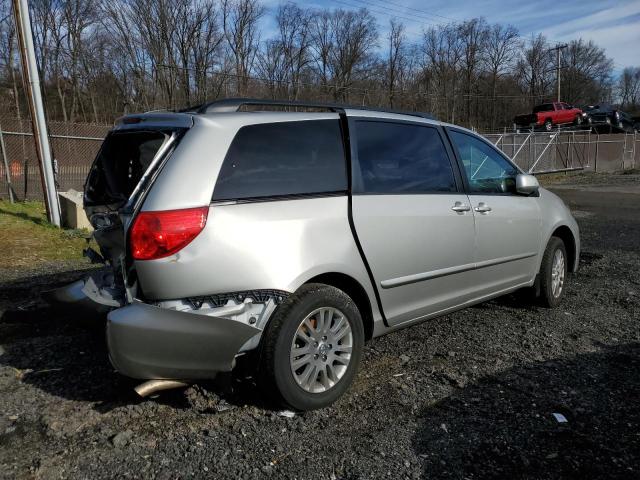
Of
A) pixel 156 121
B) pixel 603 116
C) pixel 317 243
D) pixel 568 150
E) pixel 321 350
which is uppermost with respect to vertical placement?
pixel 603 116

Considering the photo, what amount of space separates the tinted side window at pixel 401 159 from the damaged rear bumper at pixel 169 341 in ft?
4.21

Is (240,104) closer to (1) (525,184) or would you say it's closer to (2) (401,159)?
(2) (401,159)

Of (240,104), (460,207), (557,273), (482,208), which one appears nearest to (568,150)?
(557,273)

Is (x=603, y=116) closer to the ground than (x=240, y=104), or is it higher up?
higher up

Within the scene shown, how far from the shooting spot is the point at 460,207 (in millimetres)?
3998

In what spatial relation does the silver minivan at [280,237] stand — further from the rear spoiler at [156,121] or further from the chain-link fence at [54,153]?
the chain-link fence at [54,153]

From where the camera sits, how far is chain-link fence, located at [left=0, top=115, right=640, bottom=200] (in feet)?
44.1

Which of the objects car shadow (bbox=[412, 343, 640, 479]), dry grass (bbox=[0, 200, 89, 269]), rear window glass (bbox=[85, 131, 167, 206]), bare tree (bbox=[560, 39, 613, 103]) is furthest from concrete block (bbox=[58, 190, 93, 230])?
bare tree (bbox=[560, 39, 613, 103])

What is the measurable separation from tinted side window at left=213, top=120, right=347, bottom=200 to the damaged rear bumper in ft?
2.18

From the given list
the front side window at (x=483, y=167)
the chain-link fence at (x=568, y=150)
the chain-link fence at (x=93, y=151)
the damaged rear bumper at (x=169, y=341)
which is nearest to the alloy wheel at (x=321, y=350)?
the damaged rear bumper at (x=169, y=341)

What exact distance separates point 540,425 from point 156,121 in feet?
9.29

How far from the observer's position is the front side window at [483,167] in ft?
14.1

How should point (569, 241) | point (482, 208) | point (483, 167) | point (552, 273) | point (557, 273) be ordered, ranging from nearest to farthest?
point (482, 208)
point (483, 167)
point (552, 273)
point (557, 273)
point (569, 241)

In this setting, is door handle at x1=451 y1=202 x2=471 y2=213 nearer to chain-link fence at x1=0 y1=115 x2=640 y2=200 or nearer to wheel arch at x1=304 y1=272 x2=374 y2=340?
wheel arch at x1=304 y1=272 x2=374 y2=340
